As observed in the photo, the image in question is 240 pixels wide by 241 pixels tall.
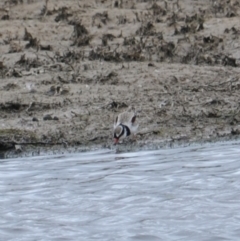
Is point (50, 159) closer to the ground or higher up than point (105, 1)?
closer to the ground

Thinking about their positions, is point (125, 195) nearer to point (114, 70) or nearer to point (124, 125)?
point (124, 125)

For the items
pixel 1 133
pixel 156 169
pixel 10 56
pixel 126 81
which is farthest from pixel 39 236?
pixel 10 56

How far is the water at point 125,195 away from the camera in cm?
848

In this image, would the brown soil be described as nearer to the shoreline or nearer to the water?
the shoreline

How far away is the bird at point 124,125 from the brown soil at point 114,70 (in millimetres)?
165

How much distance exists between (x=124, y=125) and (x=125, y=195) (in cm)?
171

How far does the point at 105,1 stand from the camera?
55.2 ft

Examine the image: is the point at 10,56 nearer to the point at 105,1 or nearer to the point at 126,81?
the point at 126,81

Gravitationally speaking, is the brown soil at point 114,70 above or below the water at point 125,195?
above

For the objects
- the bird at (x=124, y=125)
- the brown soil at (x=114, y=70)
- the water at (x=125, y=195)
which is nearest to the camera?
the water at (x=125, y=195)

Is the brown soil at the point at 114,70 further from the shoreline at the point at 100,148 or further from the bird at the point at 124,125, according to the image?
the bird at the point at 124,125

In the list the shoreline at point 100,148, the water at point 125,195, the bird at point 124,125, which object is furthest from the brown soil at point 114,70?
the water at point 125,195

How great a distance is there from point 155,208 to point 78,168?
1581 mm

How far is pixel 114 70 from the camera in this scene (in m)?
13.5
